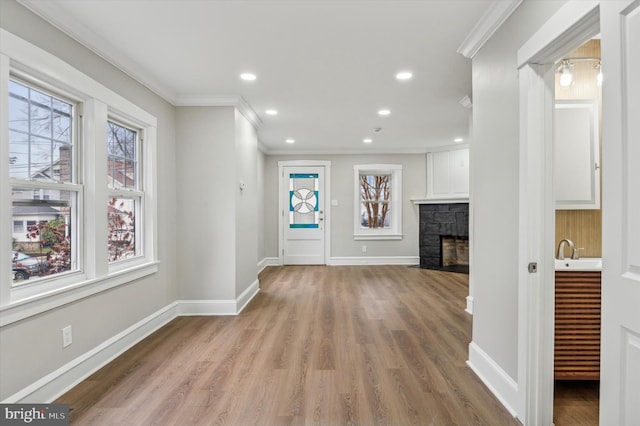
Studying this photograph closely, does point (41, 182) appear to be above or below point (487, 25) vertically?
Answer: below

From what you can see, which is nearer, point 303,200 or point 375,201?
point 303,200

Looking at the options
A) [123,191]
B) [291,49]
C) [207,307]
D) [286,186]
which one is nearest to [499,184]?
[291,49]

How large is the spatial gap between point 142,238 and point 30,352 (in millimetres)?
1484

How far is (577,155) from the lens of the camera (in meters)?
2.23

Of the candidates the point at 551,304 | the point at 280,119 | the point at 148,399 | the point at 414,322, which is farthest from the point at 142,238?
the point at 551,304

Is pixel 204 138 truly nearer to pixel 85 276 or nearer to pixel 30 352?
pixel 85 276

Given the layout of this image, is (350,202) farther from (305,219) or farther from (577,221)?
(577,221)

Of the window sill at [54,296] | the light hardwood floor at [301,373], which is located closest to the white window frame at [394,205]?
the light hardwood floor at [301,373]

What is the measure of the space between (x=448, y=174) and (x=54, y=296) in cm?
660

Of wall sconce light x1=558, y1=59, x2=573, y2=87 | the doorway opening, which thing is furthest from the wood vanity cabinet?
wall sconce light x1=558, y1=59, x2=573, y2=87

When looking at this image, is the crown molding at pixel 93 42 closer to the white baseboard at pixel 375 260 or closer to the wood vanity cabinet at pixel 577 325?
the wood vanity cabinet at pixel 577 325

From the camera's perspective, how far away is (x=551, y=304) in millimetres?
1797

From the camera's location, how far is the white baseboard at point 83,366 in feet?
6.48

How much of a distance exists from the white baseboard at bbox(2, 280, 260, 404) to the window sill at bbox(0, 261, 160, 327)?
419mm
